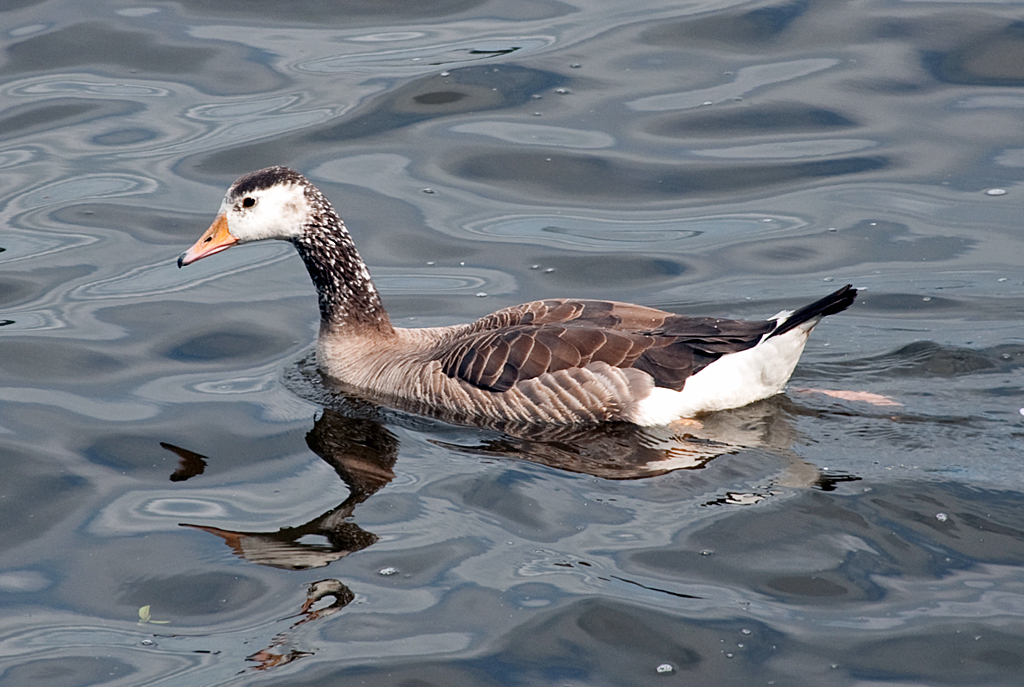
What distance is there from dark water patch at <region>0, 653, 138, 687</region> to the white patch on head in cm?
425

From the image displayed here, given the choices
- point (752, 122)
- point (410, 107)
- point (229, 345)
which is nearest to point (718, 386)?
point (229, 345)

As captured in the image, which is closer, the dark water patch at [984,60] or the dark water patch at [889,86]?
the dark water patch at [889,86]

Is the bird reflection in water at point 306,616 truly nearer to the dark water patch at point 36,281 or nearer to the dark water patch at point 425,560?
the dark water patch at point 425,560

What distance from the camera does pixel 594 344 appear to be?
→ 930 centimetres

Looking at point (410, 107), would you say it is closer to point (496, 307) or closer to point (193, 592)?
point (496, 307)

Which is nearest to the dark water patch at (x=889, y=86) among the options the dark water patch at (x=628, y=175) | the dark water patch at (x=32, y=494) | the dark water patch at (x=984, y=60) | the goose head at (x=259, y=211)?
the dark water patch at (x=984, y=60)

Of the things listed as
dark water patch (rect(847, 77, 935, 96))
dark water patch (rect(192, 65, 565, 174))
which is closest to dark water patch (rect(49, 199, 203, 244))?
dark water patch (rect(192, 65, 565, 174))

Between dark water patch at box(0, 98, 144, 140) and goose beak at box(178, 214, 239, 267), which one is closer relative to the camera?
goose beak at box(178, 214, 239, 267)

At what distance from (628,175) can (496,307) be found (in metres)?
3.20

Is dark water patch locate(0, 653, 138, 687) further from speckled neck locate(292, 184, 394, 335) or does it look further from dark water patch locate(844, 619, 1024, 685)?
speckled neck locate(292, 184, 394, 335)

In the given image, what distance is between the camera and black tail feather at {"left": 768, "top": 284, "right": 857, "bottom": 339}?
8.34m

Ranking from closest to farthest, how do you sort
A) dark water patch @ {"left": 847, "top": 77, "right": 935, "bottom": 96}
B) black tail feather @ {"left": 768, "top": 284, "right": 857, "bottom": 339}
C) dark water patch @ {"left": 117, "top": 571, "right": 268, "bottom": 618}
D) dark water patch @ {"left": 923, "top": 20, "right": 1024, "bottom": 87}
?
dark water patch @ {"left": 117, "top": 571, "right": 268, "bottom": 618} → black tail feather @ {"left": 768, "top": 284, "right": 857, "bottom": 339} → dark water patch @ {"left": 847, "top": 77, "right": 935, "bottom": 96} → dark water patch @ {"left": 923, "top": 20, "right": 1024, "bottom": 87}

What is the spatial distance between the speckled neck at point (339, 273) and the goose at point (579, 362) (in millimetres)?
350

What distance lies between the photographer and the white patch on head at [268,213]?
33.4ft
